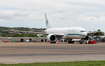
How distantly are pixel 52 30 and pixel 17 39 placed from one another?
33866 mm

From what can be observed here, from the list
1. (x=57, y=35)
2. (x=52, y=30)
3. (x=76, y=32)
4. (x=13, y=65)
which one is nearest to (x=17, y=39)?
(x=52, y=30)

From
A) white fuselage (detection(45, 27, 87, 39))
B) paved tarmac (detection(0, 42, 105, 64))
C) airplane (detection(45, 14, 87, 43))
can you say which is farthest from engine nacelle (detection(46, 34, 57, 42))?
paved tarmac (detection(0, 42, 105, 64))

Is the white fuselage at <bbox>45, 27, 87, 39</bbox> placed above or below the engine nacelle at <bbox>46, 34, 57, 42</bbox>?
above

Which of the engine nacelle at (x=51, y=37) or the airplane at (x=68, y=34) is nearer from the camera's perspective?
the airplane at (x=68, y=34)

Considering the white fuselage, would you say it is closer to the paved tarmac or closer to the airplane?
the airplane

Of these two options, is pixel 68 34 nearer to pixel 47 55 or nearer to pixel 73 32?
pixel 73 32

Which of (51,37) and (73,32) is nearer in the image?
(73,32)

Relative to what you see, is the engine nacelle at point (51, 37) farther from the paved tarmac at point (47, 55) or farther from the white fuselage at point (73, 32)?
the paved tarmac at point (47, 55)

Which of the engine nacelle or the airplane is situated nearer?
the airplane

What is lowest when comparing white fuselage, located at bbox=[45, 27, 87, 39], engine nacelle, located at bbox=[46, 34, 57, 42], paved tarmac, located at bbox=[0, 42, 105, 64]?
paved tarmac, located at bbox=[0, 42, 105, 64]

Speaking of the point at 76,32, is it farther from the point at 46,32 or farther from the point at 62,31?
the point at 46,32

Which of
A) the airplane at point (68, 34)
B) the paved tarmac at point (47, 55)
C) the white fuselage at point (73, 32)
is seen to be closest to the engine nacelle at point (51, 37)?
the airplane at point (68, 34)

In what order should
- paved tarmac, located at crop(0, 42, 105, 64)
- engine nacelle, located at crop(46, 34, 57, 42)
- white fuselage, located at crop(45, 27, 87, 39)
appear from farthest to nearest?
engine nacelle, located at crop(46, 34, 57, 42) → white fuselage, located at crop(45, 27, 87, 39) → paved tarmac, located at crop(0, 42, 105, 64)

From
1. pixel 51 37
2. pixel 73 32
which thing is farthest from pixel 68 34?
pixel 51 37
